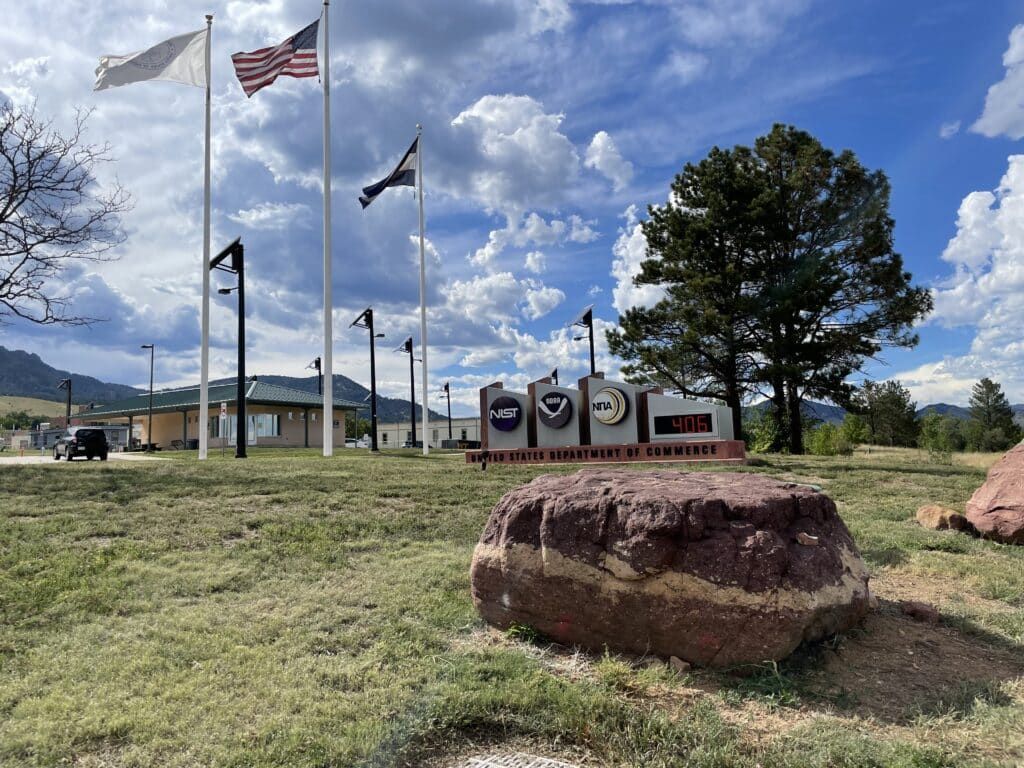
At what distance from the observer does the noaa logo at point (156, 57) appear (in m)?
18.2

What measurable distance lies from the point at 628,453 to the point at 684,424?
70.6 inches

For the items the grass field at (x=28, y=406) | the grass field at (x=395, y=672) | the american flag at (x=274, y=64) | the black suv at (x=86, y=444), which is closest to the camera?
the grass field at (x=395, y=672)

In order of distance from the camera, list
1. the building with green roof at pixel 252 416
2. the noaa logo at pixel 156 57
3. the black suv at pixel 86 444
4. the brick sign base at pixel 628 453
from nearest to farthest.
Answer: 1. the brick sign base at pixel 628 453
2. the noaa logo at pixel 156 57
3. the black suv at pixel 86 444
4. the building with green roof at pixel 252 416

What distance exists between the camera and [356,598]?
588 cm

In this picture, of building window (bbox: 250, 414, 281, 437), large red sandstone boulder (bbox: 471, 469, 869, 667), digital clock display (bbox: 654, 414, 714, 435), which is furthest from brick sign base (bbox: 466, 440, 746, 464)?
building window (bbox: 250, 414, 281, 437)

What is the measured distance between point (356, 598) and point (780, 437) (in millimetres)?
24995

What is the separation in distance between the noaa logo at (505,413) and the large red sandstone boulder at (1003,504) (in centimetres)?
1302

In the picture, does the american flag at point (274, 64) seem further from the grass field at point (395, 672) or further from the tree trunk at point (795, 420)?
the tree trunk at point (795, 420)

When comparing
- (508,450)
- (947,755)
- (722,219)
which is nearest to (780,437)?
(722,219)

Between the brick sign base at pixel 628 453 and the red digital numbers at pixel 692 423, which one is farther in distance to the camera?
the red digital numbers at pixel 692 423

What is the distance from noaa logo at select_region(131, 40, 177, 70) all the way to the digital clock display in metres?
17.8

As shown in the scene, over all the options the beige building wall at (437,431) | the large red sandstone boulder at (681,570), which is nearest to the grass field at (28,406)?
the beige building wall at (437,431)

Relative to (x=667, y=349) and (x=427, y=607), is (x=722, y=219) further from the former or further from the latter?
(x=427, y=607)

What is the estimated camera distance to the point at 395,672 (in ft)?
14.0
